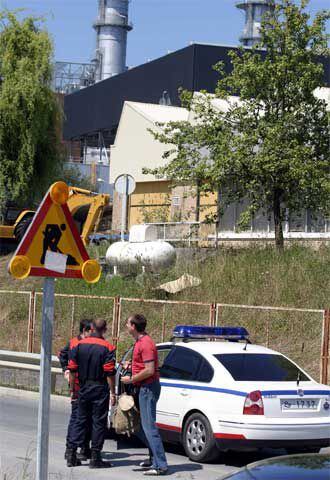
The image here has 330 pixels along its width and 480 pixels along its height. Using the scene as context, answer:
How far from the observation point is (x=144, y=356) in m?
10.6

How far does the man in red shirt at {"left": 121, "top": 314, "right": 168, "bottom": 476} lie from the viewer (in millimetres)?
10531

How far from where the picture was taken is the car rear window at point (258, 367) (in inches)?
451

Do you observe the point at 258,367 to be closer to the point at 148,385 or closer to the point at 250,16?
the point at 148,385

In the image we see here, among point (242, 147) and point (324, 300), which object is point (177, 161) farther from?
point (324, 300)

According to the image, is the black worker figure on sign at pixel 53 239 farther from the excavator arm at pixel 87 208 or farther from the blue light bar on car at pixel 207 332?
the excavator arm at pixel 87 208

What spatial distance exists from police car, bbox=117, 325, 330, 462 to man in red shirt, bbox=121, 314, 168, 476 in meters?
0.86

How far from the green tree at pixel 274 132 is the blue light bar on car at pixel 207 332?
47.1 ft

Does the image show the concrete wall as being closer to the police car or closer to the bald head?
the police car

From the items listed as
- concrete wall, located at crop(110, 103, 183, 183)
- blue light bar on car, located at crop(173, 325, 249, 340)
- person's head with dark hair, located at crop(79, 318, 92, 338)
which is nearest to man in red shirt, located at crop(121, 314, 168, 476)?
person's head with dark hair, located at crop(79, 318, 92, 338)

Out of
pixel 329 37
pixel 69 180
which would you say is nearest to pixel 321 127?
pixel 329 37

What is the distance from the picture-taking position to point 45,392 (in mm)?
6414

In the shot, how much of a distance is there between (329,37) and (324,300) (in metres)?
10.1

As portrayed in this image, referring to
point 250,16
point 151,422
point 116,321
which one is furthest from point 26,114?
point 250,16

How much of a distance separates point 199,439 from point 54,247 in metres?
5.27
